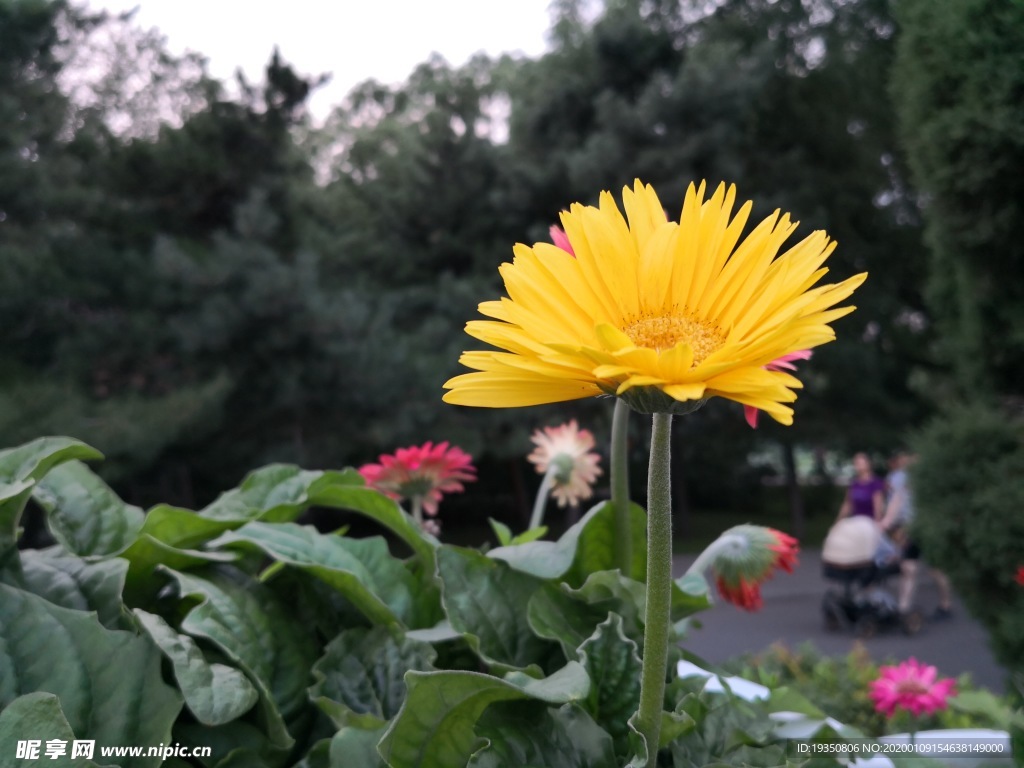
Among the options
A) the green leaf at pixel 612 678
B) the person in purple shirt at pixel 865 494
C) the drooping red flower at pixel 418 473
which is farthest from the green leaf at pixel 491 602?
the person in purple shirt at pixel 865 494

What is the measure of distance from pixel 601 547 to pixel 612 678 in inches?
8.3

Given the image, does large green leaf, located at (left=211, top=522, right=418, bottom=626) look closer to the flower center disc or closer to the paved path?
the flower center disc

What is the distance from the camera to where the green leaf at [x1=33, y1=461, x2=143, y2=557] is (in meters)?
0.85

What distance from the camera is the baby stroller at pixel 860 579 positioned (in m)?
6.68

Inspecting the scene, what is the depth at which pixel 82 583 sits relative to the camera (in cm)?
75

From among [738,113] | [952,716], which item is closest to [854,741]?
[952,716]

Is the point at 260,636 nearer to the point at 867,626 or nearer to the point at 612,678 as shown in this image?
the point at 612,678

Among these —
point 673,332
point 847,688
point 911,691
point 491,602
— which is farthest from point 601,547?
point 847,688

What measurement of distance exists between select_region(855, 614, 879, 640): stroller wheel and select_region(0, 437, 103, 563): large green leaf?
7079 millimetres

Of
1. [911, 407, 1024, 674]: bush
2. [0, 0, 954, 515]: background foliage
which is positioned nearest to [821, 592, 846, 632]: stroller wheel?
[0, 0, 954, 515]: background foliage

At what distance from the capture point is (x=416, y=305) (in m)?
9.73

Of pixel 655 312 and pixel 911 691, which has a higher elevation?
pixel 655 312

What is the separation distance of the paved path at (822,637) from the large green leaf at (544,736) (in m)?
4.91

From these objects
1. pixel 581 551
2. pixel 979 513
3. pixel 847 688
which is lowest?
pixel 847 688
